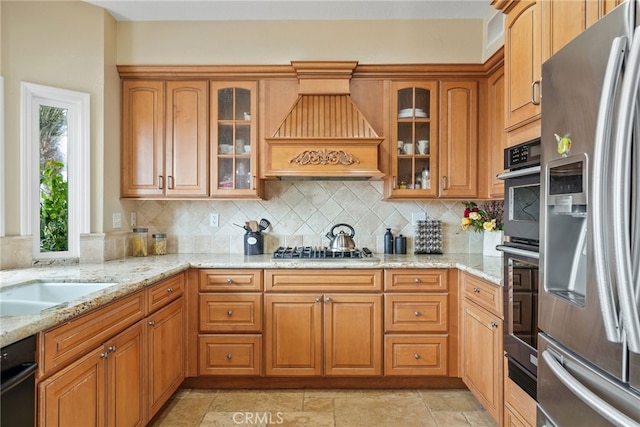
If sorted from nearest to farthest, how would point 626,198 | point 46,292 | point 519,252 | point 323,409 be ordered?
point 626,198
point 519,252
point 46,292
point 323,409

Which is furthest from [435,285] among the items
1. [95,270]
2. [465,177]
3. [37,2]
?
[37,2]

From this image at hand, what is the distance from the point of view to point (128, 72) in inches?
114

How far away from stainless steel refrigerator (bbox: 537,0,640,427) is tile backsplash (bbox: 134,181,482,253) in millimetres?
1914

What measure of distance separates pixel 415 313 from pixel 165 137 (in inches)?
92.2

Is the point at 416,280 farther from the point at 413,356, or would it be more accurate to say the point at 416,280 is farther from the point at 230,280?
the point at 230,280

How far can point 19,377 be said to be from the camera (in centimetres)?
116

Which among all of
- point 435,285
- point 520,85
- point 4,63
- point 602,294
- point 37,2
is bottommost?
point 435,285

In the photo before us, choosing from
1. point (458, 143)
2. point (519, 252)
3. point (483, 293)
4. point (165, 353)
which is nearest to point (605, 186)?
point (519, 252)

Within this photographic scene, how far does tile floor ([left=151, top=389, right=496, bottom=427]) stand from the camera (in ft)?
7.39

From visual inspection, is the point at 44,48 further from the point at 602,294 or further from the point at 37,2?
the point at 602,294

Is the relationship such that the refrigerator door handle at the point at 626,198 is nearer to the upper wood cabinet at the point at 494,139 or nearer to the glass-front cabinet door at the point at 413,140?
the upper wood cabinet at the point at 494,139

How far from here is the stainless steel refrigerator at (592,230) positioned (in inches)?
34.0

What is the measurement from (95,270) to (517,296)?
238 cm

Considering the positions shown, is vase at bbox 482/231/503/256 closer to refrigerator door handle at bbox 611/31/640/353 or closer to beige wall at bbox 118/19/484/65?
beige wall at bbox 118/19/484/65
